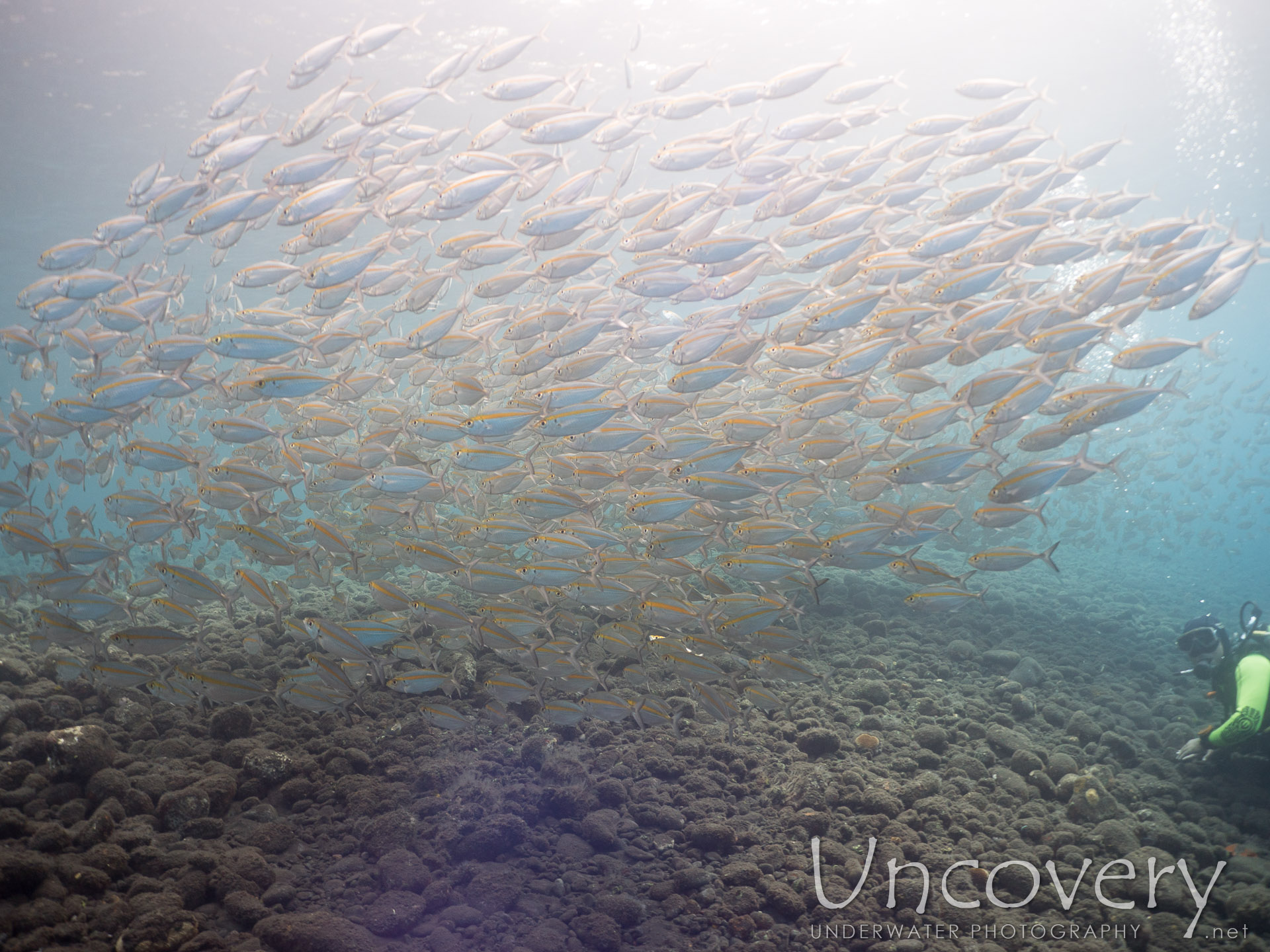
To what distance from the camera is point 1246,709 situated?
15.9 feet

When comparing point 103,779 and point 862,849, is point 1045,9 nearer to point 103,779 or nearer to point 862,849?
point 862,849

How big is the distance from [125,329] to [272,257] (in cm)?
2473

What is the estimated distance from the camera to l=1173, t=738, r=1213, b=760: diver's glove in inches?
202

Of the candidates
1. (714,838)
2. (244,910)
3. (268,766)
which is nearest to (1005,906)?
(714,838)

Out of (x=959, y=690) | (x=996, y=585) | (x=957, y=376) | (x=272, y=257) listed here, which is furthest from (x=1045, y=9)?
(x=272, y=257)

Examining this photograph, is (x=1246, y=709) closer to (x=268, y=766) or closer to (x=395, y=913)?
(x=395, y=913)

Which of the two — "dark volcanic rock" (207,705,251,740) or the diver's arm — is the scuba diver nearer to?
the diver's arm

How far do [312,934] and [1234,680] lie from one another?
7.91 m

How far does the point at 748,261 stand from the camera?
5758mm

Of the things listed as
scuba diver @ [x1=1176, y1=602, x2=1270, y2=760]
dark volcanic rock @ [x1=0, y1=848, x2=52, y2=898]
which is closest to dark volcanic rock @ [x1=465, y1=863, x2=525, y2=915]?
dark volcanic rock @ [x1=0, y1=848, x2=52, y2=898]

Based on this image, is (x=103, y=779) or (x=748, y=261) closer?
(x=103, y=779)

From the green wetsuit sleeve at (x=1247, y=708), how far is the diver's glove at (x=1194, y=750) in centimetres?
15

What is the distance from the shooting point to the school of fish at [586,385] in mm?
4648

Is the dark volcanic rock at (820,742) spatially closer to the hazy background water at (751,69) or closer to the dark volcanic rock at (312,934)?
the dark volcanic rock at (312,934)
